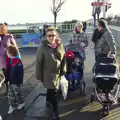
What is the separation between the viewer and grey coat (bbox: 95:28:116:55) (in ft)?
24.9

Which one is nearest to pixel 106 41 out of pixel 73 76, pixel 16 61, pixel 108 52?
pixel 108 52

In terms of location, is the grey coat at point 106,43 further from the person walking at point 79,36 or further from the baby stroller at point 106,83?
the person walking at point 79,36

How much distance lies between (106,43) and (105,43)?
1.0 inches

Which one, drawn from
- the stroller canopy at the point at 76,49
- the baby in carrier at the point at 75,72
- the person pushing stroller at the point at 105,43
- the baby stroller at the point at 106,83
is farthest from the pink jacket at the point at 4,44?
the baby stroller at the point at 106,83

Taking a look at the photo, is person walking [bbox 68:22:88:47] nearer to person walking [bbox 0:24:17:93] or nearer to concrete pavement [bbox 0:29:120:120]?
concrete pavement [bbox 0:29:120:120]

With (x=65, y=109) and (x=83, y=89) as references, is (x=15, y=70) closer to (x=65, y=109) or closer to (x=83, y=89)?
(x=65, y=109)

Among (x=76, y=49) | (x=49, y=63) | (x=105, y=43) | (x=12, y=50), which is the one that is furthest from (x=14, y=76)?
Answer: (x=105, y=43)

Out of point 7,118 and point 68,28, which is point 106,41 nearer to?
point 7,118

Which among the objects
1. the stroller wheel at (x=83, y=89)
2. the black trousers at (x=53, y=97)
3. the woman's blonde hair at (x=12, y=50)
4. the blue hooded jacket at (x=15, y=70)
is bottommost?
the stroller wheel at (x=83, y=89)

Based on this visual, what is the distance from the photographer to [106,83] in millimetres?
6559

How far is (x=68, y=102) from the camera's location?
25.2ft

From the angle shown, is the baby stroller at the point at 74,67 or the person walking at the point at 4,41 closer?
the baby stroller at the point at 74,67

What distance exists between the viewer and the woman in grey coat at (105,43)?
7.56 m

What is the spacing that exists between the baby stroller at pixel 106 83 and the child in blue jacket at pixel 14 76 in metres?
1.65
